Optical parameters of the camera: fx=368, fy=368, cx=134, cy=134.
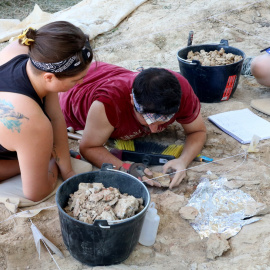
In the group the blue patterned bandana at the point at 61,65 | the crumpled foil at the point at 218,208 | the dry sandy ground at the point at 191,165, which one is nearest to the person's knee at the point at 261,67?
the dry sandy ground at the point at 191,165

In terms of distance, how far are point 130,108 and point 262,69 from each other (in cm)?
150

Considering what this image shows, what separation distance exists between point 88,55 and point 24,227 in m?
0.85

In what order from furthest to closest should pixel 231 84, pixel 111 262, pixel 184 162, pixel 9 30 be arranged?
pixel 9 30
pixel 231 84
pixel 184 162
pixel 111 262

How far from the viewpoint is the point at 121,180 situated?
169cm

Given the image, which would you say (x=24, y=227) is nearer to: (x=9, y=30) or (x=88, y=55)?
(x=88, y=55)

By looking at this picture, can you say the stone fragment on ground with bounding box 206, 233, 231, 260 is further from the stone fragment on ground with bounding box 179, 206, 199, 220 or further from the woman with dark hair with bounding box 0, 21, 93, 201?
the woman with dark hair with bounding box 0, 21, 93, 201

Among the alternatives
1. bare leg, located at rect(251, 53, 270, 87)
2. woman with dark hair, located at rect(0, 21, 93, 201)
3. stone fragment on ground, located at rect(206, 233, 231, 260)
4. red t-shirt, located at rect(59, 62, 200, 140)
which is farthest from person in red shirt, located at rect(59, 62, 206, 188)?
bare leg, located at rect(251, 53, 270, 87)

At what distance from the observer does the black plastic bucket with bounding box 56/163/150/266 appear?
4.52 ft

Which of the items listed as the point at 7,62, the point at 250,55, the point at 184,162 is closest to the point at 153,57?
the point at 250,55

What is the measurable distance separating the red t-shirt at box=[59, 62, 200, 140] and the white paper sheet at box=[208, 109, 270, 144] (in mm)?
456

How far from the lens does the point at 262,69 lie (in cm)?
308

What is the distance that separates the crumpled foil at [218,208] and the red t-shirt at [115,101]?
0.46 metres

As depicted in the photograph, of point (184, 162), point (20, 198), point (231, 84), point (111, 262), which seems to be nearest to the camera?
point (111, 262)

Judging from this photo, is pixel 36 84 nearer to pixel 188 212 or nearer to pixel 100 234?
pixel 100 234
